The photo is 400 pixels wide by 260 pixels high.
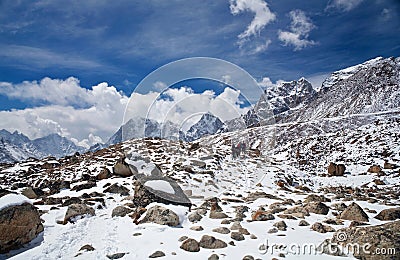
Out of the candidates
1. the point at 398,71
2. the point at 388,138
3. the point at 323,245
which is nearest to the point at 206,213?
the point at 323,245

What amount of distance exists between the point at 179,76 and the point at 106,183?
39.3 feet

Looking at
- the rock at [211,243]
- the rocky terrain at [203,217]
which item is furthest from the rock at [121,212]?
the rock at [211,243]

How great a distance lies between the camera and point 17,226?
8141 mm

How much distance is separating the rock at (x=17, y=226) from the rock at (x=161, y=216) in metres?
3.74

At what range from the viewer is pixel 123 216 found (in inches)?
444

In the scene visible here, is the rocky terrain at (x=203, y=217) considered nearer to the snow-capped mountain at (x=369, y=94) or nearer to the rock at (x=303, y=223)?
the rock at (x=303, y=223)

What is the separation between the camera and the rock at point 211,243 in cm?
744

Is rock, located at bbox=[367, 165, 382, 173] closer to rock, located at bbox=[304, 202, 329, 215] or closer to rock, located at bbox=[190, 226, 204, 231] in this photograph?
rock, located at bbox=[304, 202, 329, 215]

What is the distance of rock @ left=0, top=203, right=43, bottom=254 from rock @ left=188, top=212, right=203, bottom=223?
5.49m

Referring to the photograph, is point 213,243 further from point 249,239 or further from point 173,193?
point 173,193

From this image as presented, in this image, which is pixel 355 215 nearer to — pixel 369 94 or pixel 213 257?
pixel 213 257

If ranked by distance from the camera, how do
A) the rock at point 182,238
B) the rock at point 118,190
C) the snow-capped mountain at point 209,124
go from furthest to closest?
the rock at point 118,190 < the snow-capped mountain at point 209,124 < the rock at point 182,238

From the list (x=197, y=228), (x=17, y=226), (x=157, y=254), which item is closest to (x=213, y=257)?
(x=157, y=254)

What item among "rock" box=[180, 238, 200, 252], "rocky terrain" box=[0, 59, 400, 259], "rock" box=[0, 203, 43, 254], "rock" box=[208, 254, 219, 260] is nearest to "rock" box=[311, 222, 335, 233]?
"rocky terrain" box=[0, 59, 400, 259]
